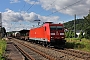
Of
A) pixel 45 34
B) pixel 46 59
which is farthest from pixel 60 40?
pixel 46 59

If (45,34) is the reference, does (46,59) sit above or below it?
below

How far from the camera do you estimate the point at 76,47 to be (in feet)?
89.9

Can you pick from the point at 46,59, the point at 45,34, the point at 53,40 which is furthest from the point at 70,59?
the point at 45,34

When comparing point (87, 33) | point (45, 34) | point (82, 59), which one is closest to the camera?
point (82, 59)

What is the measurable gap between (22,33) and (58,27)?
131 feet

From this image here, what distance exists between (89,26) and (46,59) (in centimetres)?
3746

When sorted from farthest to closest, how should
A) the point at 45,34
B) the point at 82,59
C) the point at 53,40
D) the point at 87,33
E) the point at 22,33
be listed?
1. the point at 22,33
2. the point at 87,33
3. the point at 45,34
4. the point at 53,40
5. the point at 82,59

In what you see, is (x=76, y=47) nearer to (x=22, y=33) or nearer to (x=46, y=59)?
(x=46, y=59)

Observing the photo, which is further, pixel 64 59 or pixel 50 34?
pixel 50 34

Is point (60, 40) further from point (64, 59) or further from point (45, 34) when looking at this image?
point (64, 59)

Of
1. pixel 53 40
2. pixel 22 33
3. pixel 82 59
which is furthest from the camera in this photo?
pixel 22 33

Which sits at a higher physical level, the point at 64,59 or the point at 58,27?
the point at 58,27

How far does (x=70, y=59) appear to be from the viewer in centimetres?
1598

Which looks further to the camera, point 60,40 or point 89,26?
point 89,26
